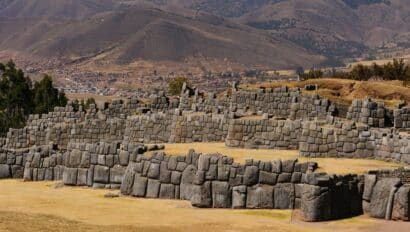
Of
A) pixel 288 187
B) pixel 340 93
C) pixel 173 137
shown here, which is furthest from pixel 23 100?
pixel 288 187

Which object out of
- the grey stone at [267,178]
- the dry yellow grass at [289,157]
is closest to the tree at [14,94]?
the dry yellow grass at [289,157]

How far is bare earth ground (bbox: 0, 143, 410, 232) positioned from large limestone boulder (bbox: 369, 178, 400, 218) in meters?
0.36

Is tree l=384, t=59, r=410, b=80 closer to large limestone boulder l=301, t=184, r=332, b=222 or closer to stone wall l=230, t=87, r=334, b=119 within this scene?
stone wall l=230, t=87, r=334, b=119

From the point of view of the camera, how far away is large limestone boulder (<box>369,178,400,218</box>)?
2353 centimetres

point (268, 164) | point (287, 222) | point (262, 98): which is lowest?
point (287, 222)

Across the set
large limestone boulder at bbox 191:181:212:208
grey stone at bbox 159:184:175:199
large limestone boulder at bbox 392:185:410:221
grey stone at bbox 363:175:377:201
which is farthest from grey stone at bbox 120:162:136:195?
large limestone boulder at bbox 392:185:410:221

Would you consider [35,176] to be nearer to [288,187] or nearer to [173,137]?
[173,137]

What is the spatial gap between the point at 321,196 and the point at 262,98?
19.9 meters

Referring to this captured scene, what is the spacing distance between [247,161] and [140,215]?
4.30m

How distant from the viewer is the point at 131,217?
23.9 m

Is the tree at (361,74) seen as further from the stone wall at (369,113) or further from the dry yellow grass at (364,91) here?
the stone wall at (369,113)

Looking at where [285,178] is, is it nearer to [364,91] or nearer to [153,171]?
[153,171]

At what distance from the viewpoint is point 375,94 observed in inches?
2279

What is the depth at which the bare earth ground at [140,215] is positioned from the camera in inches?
875
